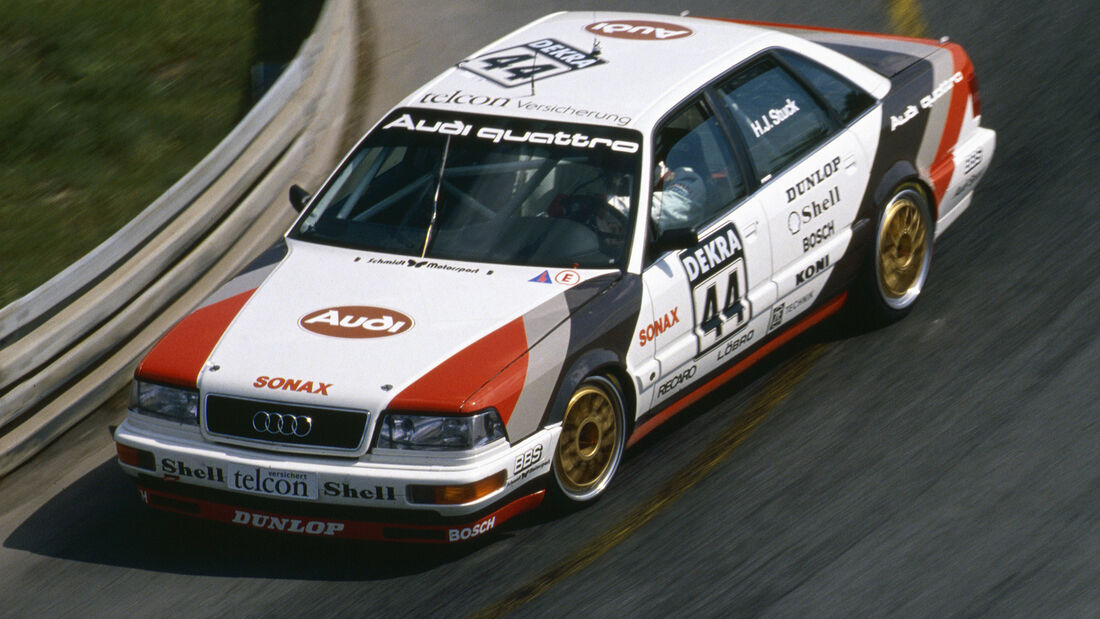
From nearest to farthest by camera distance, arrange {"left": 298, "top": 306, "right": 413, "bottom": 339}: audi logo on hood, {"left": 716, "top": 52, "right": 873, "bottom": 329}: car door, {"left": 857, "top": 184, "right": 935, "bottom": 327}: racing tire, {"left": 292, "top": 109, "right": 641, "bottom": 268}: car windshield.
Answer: {"left": 298, "top": 306, "right": 413, "bottom": 339}: audi logo on hood < {"left": 292, "top": 109, "right": 641, "bottom": 268}: car windshield < {"left": 716, "top": 52, "right": 873, "bottom": 329}: car door < {"left": 857, "top": 184, "right": 935, "bottom": 327}: racing tire

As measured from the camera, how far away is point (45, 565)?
6.20 metres

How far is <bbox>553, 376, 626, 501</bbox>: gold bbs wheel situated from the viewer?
19.5 ft

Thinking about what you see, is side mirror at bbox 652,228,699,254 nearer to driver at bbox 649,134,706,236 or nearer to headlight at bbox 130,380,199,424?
driver at bbox 649,134,706,236

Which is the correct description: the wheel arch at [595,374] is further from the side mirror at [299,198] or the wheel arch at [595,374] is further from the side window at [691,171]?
the side mirror at [299,198]

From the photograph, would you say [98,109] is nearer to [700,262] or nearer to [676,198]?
[676,198]

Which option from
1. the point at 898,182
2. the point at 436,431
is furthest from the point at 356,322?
the point at 898,182

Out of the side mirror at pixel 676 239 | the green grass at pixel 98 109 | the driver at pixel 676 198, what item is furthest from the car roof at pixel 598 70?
the green grass at pixel 98 109

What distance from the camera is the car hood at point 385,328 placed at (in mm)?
5629

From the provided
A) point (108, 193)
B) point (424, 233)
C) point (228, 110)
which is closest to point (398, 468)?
point (424, 233)

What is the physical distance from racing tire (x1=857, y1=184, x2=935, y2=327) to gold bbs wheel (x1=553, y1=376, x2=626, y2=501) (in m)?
1.90

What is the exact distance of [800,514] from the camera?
19.6ft

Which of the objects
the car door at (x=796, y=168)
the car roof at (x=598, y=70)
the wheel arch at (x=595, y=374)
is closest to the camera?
the wheel arch at (x=595, y=374)

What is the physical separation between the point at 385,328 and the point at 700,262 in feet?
4.65

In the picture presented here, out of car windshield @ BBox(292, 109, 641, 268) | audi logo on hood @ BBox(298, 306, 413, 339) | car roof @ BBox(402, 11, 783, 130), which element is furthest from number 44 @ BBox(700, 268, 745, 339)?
audi logo on hood @ BBox(298, 306, 413, 339)
